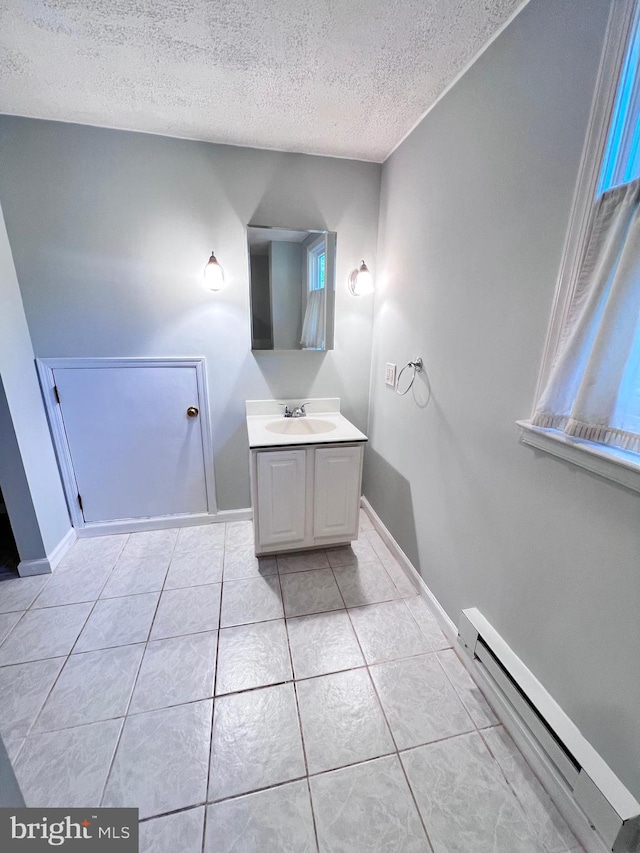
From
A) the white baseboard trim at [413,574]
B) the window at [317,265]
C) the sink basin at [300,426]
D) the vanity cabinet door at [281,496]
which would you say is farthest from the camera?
the sink basin at [300,426]

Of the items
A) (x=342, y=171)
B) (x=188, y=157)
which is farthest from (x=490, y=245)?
(x=188, y=157)

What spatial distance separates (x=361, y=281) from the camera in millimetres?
2037

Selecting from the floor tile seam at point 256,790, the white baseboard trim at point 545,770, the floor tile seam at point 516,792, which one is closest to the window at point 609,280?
the white baseboard trim at point 545,770

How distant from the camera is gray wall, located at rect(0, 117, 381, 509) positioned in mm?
1668

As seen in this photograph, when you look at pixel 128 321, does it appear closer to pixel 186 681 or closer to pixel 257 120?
pixel 257 120

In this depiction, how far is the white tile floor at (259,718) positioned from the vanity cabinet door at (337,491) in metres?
0.30

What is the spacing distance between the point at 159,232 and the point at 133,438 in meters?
1.21

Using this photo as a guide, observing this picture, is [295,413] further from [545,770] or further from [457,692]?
[545,770]

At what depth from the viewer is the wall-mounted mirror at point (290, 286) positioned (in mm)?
1946

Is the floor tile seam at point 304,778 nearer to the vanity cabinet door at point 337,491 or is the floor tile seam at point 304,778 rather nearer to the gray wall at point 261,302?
the vanity cabinet door at point 337,491

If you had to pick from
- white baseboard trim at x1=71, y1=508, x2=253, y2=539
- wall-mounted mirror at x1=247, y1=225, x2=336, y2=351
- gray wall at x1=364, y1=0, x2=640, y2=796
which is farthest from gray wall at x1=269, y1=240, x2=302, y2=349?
white baseboard trim at x1=71, y1=508, x2=253, y2=539

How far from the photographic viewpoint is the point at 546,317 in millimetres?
965

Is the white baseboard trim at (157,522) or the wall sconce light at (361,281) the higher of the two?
the wall sconce light at (361,281)

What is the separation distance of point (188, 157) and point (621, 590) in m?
2.52
